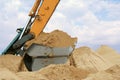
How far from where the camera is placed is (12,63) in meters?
12.1

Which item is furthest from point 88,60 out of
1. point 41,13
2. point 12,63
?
point 12,63

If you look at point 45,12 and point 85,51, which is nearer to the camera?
point 45,12

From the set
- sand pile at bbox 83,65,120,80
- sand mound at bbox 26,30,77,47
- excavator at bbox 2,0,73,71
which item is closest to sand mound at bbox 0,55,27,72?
excavator at bbox 2,0,73,71

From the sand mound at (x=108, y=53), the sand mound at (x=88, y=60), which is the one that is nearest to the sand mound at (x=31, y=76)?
the sand mound at (x=88, y=60)

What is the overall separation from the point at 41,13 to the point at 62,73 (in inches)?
142

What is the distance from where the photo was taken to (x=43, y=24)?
12906 mm

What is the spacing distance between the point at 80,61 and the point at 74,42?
2.96 m

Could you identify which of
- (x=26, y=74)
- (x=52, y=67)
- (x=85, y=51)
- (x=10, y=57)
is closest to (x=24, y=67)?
(x=10, y=57)

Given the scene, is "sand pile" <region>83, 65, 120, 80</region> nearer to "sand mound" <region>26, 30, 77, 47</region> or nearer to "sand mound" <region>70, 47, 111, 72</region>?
"sand mound" <region>26, 30, 77, 47</region>

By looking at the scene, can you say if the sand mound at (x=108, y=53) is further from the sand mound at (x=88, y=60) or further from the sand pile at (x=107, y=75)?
the sand pile at (x=107, y=75)

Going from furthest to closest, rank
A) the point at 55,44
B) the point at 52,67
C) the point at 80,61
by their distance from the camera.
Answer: the point at 80,61
the point at 55,44
the point at 52,67

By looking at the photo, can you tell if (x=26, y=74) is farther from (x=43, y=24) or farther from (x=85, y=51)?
(x=85, y=51)

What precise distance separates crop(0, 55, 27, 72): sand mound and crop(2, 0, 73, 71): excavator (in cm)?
15

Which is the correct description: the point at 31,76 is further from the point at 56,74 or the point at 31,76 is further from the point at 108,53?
the point at 108,53
